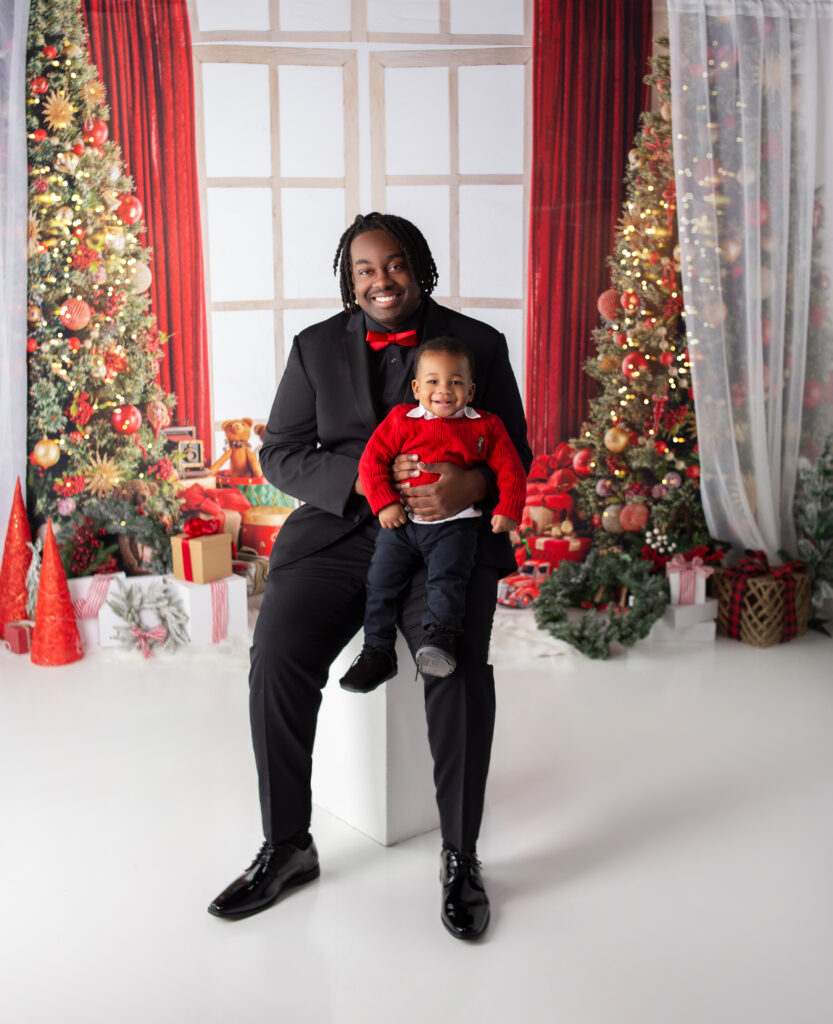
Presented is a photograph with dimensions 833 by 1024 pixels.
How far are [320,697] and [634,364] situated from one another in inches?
102

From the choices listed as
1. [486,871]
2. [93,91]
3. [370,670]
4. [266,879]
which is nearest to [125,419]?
[93,91]

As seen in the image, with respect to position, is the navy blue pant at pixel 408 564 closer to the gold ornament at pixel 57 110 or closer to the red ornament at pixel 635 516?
the red ornament at pixel 635 516

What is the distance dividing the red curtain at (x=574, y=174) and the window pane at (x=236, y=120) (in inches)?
46.4

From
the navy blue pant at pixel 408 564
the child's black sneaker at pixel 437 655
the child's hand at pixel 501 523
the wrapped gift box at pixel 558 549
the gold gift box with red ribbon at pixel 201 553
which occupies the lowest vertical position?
the wrapped gift box at pixel 558 549

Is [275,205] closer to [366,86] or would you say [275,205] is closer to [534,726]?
[366,86]

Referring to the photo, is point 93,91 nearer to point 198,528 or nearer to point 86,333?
point 86,333

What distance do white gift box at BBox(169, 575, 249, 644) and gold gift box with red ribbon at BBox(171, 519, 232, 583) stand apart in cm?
3

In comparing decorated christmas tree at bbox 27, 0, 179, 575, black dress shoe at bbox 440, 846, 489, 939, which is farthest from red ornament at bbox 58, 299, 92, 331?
black dress shoe at bbox 440, 846, 489, 939

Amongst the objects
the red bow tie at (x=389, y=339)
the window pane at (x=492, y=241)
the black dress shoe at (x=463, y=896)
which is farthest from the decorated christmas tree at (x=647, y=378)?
the black dress shoe at (x=463, y=896)

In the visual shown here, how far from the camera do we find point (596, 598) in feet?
13.4

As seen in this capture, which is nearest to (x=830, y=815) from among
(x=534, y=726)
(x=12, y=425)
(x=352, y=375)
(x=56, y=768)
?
Result: (x=534, y=726)

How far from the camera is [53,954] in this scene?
1.89 metres

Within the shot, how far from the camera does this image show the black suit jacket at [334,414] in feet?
7.79

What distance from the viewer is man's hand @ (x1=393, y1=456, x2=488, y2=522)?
214cm
